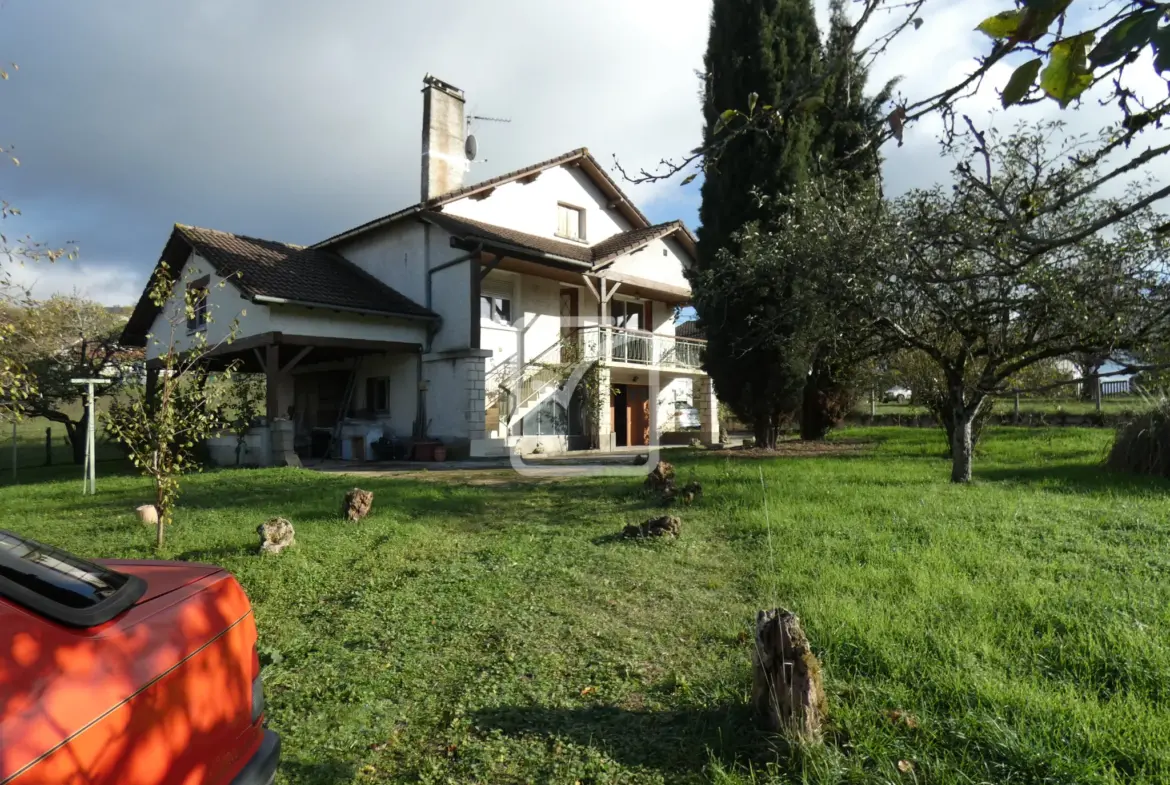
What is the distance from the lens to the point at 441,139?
55.6 feet

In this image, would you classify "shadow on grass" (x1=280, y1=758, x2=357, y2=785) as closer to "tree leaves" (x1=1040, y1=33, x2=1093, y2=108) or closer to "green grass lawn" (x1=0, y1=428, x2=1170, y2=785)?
"green grass lawn" (x1=0, y1=428, x2=1170, y2=785)

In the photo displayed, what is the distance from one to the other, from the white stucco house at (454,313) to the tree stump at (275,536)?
332 inches

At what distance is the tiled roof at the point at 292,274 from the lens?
46.0ft

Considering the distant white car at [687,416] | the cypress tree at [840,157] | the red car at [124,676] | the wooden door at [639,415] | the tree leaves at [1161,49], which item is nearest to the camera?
the tree leaves at [1161,49]

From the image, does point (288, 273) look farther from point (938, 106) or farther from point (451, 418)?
point (938, 106)

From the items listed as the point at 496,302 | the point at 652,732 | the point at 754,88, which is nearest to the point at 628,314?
the point at 496,302

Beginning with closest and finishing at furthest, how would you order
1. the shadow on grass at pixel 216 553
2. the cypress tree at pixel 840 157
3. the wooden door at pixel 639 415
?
1. the cypress tree at pixel 840 157
2. the shadow on grass at pixel 216 553
3. the wooden door at pixel 639 415

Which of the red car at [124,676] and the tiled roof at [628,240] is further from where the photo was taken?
the tiled roof at [628,240]

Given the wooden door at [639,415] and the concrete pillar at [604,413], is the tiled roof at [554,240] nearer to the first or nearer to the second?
the concrete pillar at [604,413]

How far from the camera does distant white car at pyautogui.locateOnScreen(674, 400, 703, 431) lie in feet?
69.9

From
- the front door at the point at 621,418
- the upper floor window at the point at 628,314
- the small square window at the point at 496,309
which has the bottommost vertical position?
the front door at the point at 621,418

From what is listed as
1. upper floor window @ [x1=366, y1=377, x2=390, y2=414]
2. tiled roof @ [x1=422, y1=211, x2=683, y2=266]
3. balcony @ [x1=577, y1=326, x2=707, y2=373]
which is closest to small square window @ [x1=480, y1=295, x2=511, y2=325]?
tiled roof @ [x1=422, y1=211, x2=683, y2=266]

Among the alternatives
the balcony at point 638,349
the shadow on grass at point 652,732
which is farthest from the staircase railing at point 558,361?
the shadow on grass at point 652,732

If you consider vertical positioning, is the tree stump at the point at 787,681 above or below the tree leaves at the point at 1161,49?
below
